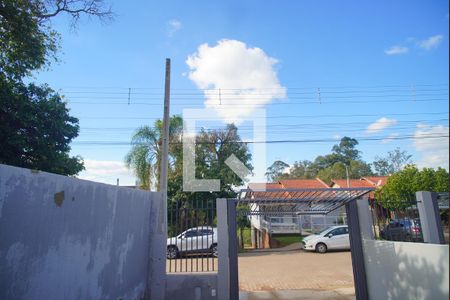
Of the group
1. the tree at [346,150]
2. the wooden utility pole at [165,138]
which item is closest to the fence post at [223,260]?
the wooden utility pole at [165,138]

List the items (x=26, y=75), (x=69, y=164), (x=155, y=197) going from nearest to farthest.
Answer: (x=155, y=197) < (x=26, y=75) < (x=69, y=164)

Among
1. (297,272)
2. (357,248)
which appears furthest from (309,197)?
(297,272)

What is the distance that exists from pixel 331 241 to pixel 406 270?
10687mm

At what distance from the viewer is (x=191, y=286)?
6754 mm

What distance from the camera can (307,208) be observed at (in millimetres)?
8102

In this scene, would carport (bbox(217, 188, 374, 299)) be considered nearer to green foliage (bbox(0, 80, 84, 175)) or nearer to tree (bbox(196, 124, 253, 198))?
green foliage (bbox(0, 80, 84, 175))

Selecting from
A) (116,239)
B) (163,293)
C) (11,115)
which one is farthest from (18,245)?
(11,115)

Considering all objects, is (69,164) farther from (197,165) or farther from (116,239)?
(197,165)

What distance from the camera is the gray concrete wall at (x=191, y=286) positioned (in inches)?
263

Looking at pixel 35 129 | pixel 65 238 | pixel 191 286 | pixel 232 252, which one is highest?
pixel 35 129

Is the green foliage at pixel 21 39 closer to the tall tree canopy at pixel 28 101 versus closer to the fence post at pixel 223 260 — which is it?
the tall tree canopy at pixel 28 101

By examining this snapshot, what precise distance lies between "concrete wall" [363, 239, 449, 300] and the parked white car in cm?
888

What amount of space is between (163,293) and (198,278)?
0.83 m

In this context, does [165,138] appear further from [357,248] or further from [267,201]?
[357,248]
